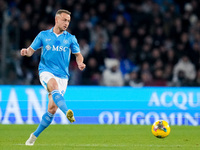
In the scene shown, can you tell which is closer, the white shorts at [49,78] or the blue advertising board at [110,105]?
→ the white shorts at [49,78]

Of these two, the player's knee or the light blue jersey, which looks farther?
the light blue jersey

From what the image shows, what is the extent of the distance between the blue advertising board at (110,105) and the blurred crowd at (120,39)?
3.37 feet

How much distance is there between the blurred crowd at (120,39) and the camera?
14867mm

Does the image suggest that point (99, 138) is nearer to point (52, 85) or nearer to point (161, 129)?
point (161, 129)

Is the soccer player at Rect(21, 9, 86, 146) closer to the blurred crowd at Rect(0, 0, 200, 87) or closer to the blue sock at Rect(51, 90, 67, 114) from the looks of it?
the blue sock at Rect(51, 90, 67, 114)

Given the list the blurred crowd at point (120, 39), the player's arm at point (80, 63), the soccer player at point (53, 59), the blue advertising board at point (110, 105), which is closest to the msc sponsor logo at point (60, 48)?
the soccer player at point (53, 59)

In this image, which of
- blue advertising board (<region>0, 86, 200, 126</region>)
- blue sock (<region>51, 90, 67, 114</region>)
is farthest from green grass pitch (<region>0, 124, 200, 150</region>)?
blue advertising board (<region>0, 86, 200, 126</region>)

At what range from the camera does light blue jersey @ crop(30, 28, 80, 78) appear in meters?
8.05

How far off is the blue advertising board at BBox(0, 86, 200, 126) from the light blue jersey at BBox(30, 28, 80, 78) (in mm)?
5028

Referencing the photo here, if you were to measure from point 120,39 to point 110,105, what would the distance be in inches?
130

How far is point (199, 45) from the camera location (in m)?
16.1

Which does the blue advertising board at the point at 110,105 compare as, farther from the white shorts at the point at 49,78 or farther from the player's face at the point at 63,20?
the player's face at the point at 63,20

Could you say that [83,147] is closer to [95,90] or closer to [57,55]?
[57,55]

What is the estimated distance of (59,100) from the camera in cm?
748
